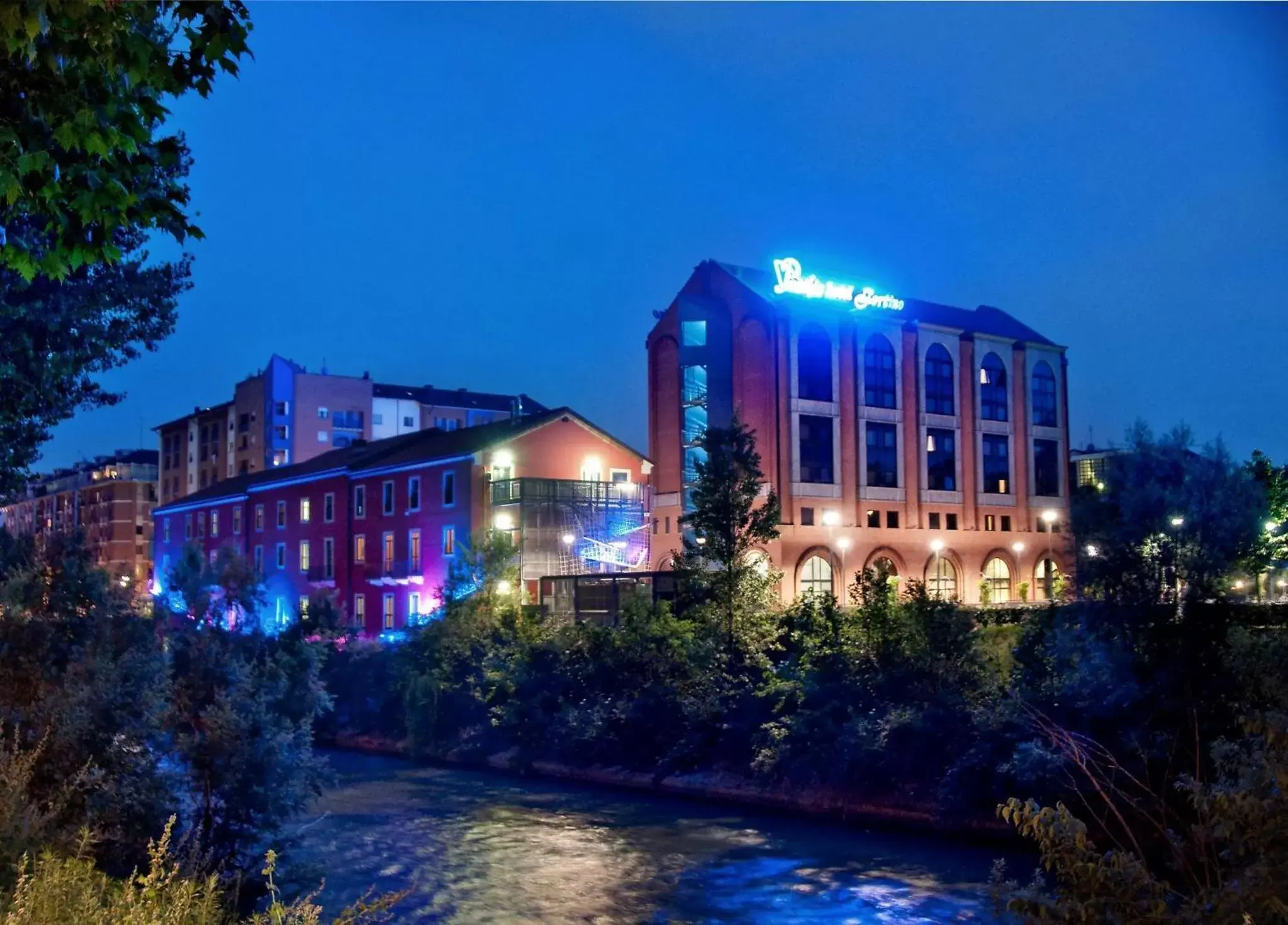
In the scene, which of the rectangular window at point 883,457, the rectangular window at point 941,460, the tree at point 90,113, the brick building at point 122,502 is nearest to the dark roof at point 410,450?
the rectangular window at point 883,457

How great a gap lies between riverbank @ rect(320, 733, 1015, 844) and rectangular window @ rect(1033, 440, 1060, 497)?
40483 mm

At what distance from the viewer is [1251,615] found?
2312 centimetres

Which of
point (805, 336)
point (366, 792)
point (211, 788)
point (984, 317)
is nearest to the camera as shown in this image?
point (211, 788)

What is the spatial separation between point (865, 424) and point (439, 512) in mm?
21022

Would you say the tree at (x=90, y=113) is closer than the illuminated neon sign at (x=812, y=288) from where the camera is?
Yes

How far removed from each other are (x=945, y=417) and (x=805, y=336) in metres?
10.3

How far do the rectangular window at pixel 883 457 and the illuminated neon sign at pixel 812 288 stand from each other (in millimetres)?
6071

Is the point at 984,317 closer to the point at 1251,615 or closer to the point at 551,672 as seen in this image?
the point at 551,672

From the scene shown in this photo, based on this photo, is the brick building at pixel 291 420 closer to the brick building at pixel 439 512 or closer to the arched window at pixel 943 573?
the brick building at pixel 439 512

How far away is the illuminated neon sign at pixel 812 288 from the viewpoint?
59.0m

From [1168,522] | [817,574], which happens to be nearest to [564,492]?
[817,574]

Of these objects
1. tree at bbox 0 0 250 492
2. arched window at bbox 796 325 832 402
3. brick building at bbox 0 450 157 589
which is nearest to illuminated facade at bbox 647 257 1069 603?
arched window at bbox 796 325 832 402

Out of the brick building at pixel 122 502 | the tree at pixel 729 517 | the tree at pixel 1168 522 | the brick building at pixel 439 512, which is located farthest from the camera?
the brick building at pixel 122 502

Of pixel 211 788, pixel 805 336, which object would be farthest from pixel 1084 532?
pixel 805 336
